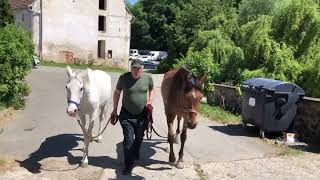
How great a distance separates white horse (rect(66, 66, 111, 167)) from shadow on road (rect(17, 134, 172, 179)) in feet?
1.54

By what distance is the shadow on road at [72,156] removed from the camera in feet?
29.6

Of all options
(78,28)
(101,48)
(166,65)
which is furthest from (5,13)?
(101,48)

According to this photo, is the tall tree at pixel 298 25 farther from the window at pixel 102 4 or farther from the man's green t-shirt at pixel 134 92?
the window at pixel 102 4

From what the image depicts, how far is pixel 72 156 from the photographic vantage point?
382 inches

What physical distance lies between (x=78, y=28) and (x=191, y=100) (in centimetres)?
4876

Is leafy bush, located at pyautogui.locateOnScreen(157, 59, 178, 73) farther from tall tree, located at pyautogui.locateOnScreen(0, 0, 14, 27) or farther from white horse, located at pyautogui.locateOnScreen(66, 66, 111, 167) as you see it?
white horse, located at pyautogui.locateOnScreen(66, 66, 111, 167)

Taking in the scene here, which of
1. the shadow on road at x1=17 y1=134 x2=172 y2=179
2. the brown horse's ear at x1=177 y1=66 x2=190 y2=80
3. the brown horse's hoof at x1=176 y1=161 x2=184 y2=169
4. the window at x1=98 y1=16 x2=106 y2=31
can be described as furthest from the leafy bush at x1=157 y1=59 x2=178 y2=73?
the brown horse's ear at x1=177 y1=66 x2=190 y2=80

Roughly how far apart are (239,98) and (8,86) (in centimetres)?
762

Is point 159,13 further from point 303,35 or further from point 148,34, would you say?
point 303,35

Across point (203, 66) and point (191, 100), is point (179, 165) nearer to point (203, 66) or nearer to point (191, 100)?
point (191, 100)

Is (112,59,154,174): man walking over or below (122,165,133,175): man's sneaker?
over

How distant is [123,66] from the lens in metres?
59.9

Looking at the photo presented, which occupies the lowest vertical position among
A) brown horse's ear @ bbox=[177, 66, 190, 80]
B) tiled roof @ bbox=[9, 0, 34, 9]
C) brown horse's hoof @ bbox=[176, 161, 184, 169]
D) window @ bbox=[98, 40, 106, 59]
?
brown horse's hoof @ bbox=[176, 161, 184, 169]

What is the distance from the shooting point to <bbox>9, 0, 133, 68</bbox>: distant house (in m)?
52.9
